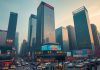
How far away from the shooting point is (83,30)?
604 feet

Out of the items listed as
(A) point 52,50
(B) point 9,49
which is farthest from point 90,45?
(B) point 9,49

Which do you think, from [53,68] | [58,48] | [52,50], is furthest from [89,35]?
[53,68]

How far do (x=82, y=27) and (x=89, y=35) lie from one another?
54.8ft

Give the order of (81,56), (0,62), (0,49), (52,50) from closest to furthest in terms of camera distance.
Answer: (0,62), (0,49), (52,50), (81,56)

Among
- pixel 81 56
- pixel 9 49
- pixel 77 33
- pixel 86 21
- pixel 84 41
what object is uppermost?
pixel 86 21

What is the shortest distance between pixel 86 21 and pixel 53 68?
530 feet

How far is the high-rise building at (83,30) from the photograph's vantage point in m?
179

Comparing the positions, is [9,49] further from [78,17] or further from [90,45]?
[78,17]

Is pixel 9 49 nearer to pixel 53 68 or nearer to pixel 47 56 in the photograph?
pixel 47 56

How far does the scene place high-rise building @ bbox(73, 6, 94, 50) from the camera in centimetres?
17868

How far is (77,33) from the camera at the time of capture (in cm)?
19338

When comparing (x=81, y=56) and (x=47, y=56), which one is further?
(x=81, y=56)

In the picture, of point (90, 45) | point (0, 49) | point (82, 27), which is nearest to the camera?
point (0, 49)

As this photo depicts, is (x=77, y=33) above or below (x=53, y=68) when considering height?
above
